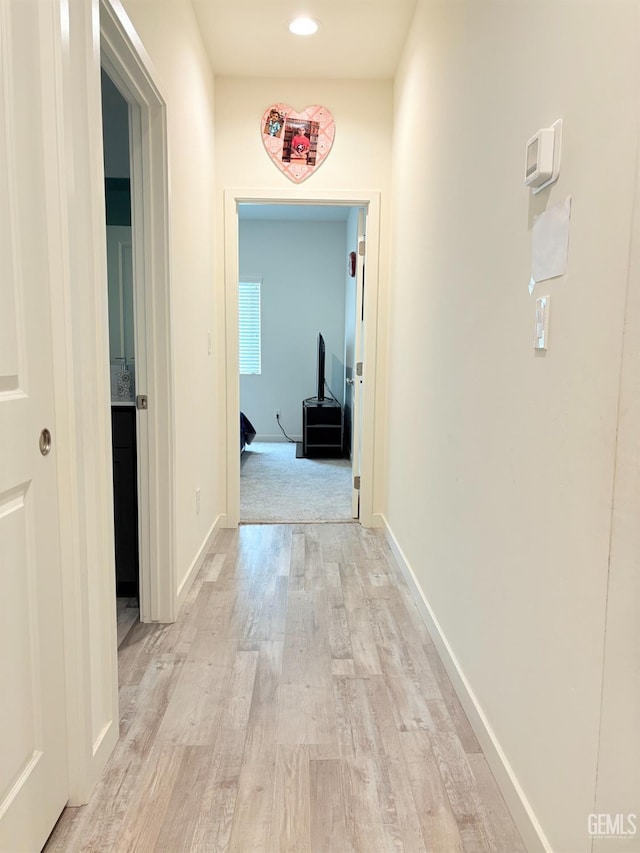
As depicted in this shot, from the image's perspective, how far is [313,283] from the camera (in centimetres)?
657

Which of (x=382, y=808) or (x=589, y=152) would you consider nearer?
(x=589, y=152)

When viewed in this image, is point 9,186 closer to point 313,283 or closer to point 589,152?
point 589,152

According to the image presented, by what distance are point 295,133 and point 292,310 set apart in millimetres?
3452

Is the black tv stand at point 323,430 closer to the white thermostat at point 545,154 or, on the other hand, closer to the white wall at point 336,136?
the white wall at point 336,136

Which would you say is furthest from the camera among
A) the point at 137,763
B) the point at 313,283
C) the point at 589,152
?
the point at 313,283

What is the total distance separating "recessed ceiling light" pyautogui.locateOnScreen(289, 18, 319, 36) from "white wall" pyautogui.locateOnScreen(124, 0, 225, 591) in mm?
488

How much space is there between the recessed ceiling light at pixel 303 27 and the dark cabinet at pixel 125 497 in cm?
208

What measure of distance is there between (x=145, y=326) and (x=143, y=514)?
757mm

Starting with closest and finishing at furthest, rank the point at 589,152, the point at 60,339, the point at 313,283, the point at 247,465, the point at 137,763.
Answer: the point at 589,152 < the point at 60,339 < the point at 137,763 < the point at 247,465 < the point at 313,283

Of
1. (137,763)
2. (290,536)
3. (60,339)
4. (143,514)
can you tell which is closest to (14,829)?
(137,763)

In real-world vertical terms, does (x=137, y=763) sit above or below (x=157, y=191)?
below

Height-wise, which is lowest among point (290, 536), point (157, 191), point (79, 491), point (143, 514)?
point (290, 536)

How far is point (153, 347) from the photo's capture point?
2.11 m

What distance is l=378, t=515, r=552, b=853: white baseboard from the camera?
1165mm
